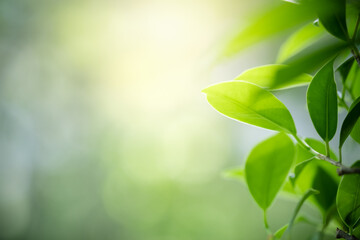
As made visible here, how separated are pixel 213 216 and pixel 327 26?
11.2 ft

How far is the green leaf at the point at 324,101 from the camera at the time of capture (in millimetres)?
250

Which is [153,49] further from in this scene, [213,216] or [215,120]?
[213,216]

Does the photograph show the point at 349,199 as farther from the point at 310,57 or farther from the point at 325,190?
the point at 310,57

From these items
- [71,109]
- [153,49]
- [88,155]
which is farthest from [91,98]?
[153,49]

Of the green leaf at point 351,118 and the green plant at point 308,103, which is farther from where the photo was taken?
the green leaf at point 351,118

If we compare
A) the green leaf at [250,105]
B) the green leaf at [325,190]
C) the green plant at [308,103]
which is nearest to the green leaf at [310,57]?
the green plant at [308,103]

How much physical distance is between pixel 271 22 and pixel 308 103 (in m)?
0.17

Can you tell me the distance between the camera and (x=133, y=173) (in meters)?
3.69

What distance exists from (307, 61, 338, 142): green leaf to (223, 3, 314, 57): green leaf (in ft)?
0.46

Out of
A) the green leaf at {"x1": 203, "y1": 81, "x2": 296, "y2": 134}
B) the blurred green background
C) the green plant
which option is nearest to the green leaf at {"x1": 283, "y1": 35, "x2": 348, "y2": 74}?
the green plant

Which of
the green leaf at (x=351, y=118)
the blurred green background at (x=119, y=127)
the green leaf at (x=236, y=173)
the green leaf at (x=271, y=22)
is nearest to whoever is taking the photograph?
the green leaf at (x=271, y=22)

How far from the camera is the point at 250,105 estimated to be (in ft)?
0.88

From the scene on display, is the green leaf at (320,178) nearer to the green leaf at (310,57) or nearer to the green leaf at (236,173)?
the green leaf at (236,173)

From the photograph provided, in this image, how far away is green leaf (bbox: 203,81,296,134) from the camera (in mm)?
260
